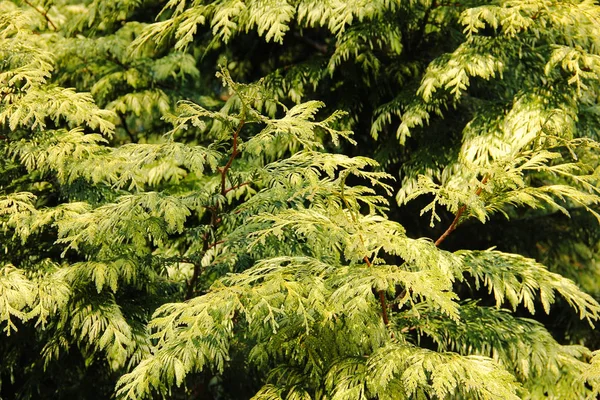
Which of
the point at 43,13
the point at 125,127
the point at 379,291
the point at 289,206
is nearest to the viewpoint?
the point at 379,291

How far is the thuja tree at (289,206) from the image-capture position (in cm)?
221

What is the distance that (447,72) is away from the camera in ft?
10.8

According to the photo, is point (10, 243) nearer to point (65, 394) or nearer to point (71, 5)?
point (65, 394)

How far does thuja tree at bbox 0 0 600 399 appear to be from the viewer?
2213 millimetres

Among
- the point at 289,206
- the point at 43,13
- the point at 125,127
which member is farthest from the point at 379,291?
the point at 43,13

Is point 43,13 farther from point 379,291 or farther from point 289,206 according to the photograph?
point 379,291

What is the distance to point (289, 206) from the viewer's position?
307 cm

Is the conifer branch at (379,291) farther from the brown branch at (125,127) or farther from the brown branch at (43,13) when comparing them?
the brown branch at (43,13)

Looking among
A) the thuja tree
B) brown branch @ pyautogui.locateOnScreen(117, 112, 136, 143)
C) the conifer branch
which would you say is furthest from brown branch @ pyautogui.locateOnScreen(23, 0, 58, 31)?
the conifer branch

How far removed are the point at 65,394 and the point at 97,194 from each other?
119cm

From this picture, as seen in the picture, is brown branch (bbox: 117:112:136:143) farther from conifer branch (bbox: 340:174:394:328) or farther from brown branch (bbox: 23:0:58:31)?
conifer branch (bbox: 340:174:394:328)

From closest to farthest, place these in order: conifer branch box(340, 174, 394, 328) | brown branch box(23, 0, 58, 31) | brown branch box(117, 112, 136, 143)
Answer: conifer branch box(340, 174, 394, 328) → brown branch box(117, 112, 136, 143) → brown branch box(23, 0, 58, 31)

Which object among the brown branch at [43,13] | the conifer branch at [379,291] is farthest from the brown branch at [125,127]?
the conifer branch at [379,291]

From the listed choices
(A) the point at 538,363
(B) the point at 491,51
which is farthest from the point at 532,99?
(A) the point at 538,363
